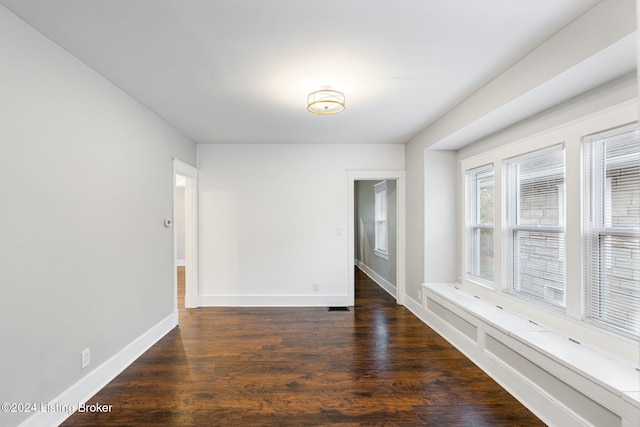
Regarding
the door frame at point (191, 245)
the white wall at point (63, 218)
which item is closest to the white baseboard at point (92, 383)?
the white wall at point (63, 218)

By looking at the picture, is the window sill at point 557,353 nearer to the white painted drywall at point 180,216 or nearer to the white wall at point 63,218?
the white wall at point 63,218

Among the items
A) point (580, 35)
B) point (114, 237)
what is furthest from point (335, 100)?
point (114, 237)

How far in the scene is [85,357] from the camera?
227 cm

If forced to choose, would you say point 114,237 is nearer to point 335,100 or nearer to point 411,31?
point 335,100

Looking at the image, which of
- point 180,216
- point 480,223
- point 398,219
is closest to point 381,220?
point 398,219

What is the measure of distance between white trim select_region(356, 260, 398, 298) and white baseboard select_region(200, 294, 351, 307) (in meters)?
1.07

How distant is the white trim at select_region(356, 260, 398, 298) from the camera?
17.7 feet

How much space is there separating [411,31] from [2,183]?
99.2 inches

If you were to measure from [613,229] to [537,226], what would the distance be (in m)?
0.68

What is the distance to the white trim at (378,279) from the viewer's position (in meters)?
5.38

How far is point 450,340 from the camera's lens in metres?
3.32

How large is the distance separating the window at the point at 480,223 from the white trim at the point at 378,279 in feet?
5.28

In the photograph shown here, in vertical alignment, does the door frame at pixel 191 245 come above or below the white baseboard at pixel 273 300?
above

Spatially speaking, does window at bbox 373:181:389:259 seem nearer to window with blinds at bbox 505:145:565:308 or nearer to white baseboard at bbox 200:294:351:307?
white baseboard at bbox 200:294:351:307
